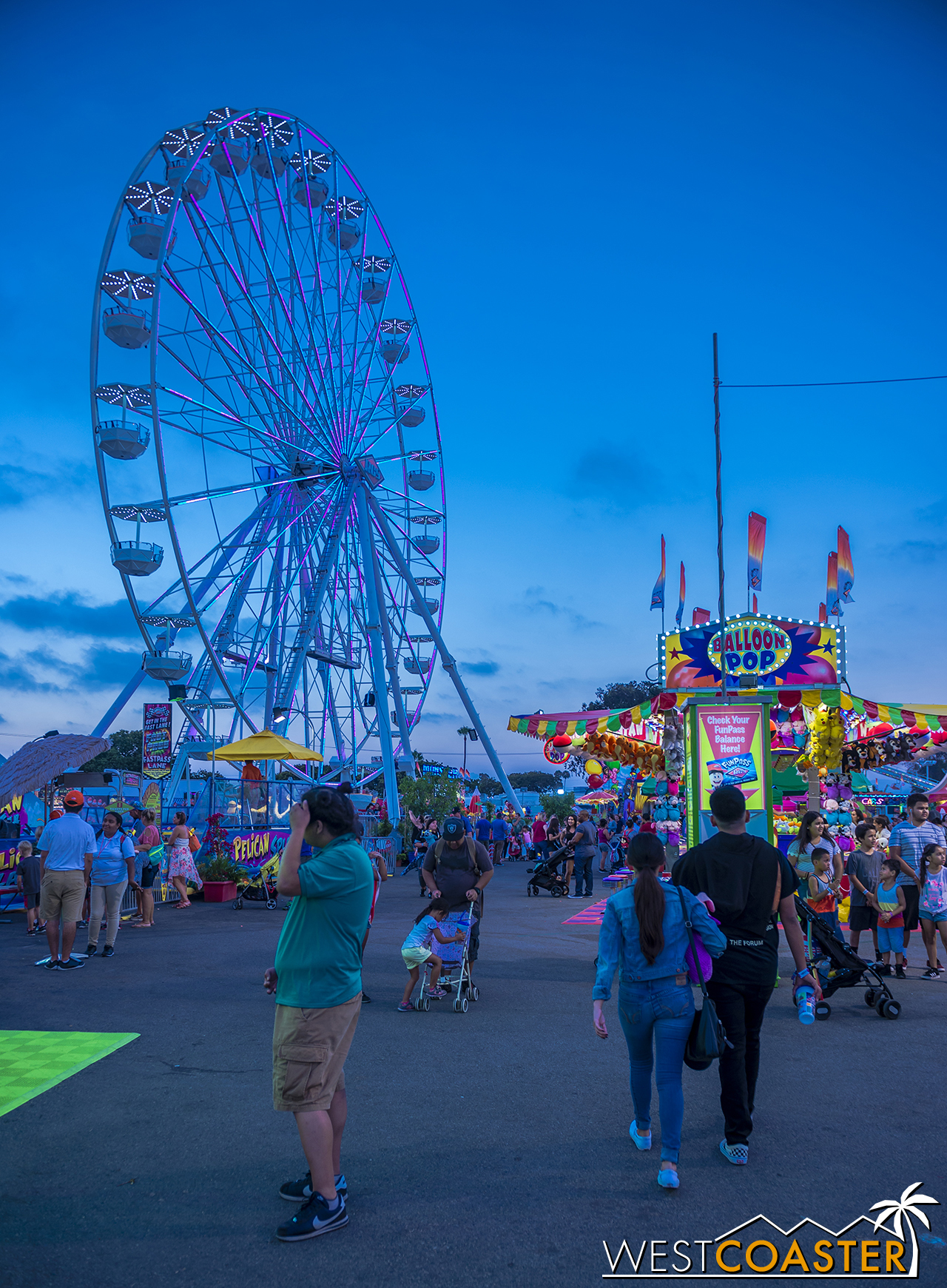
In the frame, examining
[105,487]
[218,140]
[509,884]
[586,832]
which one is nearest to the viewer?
[586,832]

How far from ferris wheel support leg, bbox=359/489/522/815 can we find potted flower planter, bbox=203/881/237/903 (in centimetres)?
1159

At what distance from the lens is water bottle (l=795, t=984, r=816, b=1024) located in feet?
19.9

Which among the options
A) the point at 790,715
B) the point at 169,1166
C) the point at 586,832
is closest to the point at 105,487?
the point at 586,832

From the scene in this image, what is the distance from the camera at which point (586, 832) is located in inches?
648

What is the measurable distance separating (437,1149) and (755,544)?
1276 centimetres

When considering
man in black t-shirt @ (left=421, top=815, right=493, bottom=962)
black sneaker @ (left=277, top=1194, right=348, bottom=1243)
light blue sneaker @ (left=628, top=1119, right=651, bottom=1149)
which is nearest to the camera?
black sneaker @ (left=277, top=1194, right=348, bottom=1243)

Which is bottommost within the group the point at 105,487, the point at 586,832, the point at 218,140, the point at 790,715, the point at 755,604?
the point at 586,832

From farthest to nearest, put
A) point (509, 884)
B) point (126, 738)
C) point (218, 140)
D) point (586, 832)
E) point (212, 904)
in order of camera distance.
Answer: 1. point (126, 738)
2. point (509, 884)
3. point (218, 140)
4. point (586, 832)
5. point (212, 904)

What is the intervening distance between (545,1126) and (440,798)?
984 inches

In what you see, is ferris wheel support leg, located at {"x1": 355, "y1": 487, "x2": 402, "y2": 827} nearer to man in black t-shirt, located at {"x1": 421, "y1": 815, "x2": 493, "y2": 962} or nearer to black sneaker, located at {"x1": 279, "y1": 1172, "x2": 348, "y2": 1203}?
man in black t-shirt, located at {"x1": 421, "y1": 815, "x2": 493, "y2": 962}

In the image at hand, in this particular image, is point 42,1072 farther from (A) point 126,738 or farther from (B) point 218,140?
(A) point 126,738

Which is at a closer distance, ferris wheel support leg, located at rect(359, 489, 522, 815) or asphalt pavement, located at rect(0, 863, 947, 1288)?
asphalt pavement, located at rect(0, 863, 947, 1288)

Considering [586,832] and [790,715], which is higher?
[790,715]

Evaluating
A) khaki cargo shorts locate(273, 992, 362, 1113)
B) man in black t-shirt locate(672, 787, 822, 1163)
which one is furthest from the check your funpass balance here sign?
khaki cargo shorts locate(273, 992, 362, 1113)
